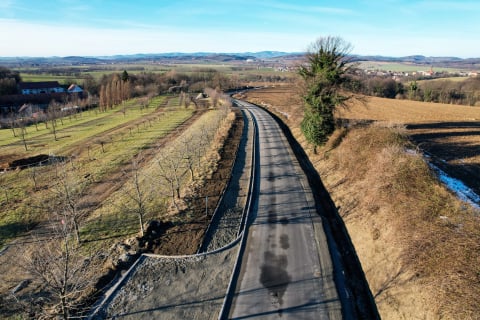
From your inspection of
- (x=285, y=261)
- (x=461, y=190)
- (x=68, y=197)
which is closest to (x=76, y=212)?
(x=68, y=197)

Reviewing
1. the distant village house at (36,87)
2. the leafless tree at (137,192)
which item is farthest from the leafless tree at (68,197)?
the distant village house at (36,87)

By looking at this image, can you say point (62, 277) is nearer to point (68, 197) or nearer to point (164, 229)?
point (164, 229)

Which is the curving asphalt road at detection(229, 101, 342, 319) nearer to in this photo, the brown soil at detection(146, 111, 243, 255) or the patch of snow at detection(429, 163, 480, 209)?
the brown soil at detection(146, 111, 243, 255)

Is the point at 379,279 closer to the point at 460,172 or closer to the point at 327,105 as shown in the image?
the point at 460,172

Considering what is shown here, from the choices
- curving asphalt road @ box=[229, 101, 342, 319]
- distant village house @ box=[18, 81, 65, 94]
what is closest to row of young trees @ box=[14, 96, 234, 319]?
curving asphalt road @ box=[229, 101, 342, 319]

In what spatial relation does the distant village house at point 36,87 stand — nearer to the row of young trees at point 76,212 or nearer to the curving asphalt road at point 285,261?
the row of young trees at point 76,212
